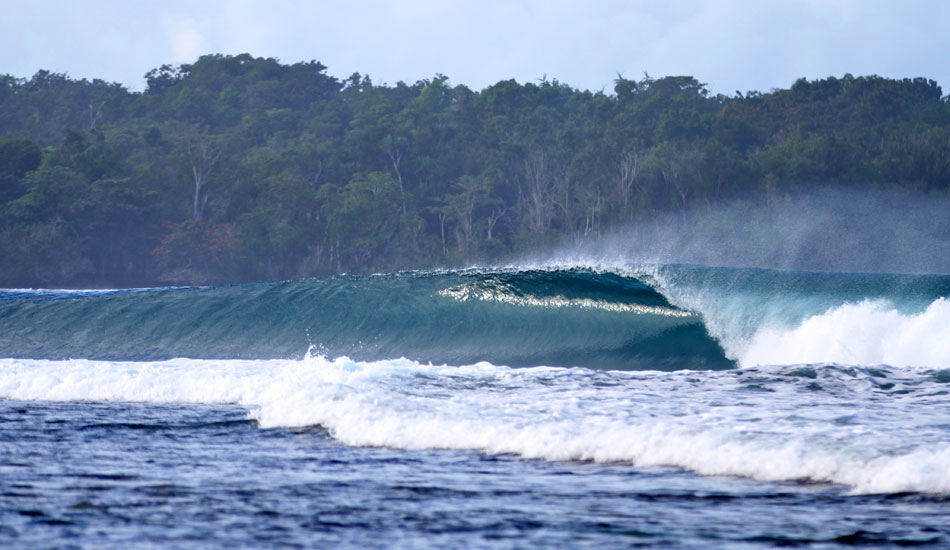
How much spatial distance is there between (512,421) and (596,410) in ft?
2.68

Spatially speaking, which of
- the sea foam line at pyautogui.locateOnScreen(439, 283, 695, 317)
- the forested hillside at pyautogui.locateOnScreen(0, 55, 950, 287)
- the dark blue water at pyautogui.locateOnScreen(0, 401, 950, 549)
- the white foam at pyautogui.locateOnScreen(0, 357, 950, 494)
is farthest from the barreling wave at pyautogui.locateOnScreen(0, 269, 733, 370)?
the forested hillside at pyautogui.locateOnScreen(0, 55, 950, 287)

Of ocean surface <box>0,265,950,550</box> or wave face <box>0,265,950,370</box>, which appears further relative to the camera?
wave face <box>0,265,950,370</box>

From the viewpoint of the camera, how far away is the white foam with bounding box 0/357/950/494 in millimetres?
7152

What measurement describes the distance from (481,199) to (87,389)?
4435cm

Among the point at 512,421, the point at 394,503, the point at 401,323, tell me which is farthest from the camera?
the point at 401,323

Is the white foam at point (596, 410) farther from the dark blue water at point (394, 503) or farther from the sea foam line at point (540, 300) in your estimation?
the sea foam line at point (540, 300)

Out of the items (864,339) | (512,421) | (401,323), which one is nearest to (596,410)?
(512,421)

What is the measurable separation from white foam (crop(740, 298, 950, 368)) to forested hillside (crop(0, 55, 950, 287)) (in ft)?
119

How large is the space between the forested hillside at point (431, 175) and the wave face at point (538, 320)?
3126 centimetres

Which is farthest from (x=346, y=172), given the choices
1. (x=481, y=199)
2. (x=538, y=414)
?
(x=538, y=414)

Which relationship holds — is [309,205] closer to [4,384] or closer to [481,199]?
[481,199]

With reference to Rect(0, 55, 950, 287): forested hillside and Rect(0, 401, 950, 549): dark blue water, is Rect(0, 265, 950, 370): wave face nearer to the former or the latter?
Rect(0, 401, 950, 549): dark blue water

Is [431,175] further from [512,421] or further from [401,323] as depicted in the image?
[512,421]

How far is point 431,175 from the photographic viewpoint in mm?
58281
